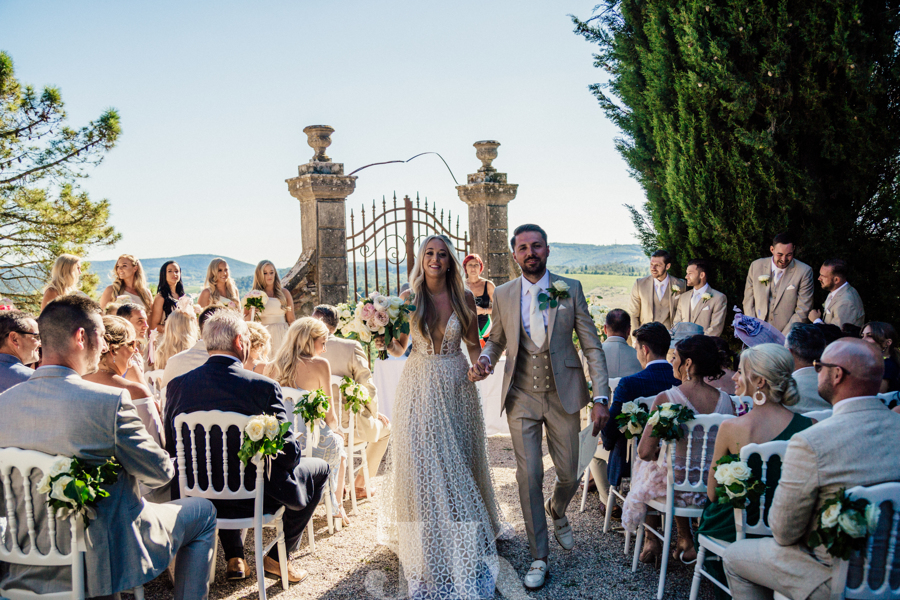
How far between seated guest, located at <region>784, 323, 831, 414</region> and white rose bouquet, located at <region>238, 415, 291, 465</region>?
2867 millimetres

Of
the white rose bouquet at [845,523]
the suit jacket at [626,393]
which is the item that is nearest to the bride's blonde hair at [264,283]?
the suit jacket at [626,393]

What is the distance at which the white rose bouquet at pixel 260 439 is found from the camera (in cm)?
312

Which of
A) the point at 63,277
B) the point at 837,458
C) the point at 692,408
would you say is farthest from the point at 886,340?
A: the point at 63,277

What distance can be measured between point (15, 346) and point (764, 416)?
13.2 feet

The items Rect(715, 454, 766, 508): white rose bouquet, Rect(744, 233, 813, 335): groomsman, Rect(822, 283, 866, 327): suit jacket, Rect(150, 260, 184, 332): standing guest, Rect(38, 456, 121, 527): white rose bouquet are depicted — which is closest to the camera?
Rect(38, 456, 121, 527): white rose bouquet

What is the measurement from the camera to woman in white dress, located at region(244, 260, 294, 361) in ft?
24.6

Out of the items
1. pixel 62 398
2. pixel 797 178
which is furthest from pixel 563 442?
pixel 797 178

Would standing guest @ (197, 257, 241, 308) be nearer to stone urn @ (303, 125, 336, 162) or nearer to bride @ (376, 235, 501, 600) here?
stone urn @ (303, 125, 336, 162)

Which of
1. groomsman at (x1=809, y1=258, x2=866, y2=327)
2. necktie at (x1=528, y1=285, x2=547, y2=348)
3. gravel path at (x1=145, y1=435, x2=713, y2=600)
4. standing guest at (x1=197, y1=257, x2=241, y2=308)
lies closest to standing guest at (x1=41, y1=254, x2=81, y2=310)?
standing guest at (x1=197, y1=257, x2=241, y2=308)

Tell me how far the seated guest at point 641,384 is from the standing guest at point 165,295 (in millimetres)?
4852

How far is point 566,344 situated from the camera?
3.84 meters

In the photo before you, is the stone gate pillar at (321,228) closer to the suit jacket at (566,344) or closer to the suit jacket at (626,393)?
the suit jacket at (566,344)

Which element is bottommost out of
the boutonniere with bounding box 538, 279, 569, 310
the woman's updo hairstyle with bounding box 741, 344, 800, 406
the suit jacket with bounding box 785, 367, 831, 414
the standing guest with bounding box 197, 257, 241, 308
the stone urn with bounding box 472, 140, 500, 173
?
the suit jacket with bounding box 785, 367, 831, 414

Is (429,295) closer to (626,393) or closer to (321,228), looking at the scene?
(626,393)
